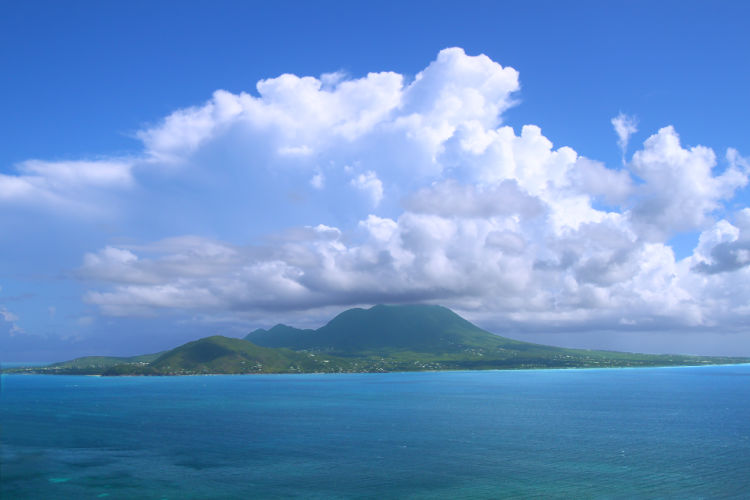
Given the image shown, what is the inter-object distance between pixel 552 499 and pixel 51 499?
246 ft

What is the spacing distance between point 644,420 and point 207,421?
13429 centimetres

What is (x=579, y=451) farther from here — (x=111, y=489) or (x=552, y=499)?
(x=111, y=489)

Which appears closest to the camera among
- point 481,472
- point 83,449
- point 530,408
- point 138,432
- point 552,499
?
point 552,499

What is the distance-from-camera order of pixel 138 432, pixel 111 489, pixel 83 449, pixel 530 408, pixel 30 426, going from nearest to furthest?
1. pixel 111 489
2. pixel 83 449
3. pixel 138 432
4. pixel 30 426
5. pixel 530 408

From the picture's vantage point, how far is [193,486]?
84625 mm

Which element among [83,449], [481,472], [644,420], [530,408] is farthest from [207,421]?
[644,420]

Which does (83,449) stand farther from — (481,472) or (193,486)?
(481,472)

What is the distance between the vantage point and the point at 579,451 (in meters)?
111

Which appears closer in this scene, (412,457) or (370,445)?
(412,457)

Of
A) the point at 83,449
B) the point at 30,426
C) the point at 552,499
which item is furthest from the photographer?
the point at 30,426

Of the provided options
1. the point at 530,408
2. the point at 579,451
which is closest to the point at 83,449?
the point at 579,451

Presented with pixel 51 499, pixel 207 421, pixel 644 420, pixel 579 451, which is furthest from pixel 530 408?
pixel 51 499

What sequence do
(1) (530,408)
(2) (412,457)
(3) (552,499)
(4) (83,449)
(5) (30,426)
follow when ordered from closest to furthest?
(3) (552,499)
(2) (412,457)
(4) (83,449)
(5) (30,426)
(1) (530,408)

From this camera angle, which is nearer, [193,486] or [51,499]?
[51,499]
